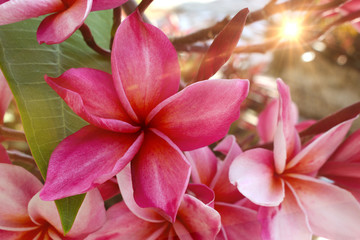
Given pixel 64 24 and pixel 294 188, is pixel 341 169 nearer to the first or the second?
pixel 294 188

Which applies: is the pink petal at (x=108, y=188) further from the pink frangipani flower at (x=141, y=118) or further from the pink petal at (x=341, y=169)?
the pink petal at (x=341, y=169)

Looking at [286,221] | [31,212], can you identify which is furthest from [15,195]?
[286,221]

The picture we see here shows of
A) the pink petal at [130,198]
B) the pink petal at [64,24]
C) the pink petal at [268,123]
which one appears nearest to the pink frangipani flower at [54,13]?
the pink petal at [64,24]

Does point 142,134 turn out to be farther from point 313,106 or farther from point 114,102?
point 313,106

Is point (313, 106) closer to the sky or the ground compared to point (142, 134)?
closer to the ground

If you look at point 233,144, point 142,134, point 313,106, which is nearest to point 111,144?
point 142,134

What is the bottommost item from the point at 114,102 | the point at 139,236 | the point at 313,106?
the point at 313,106
